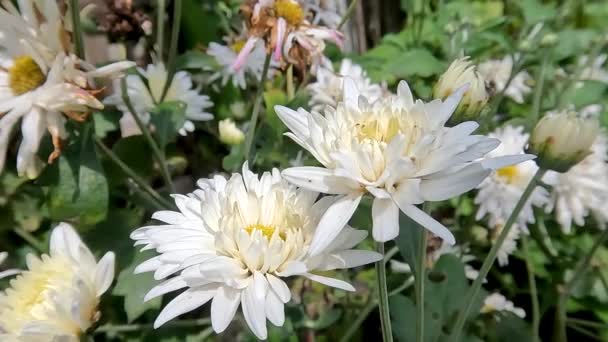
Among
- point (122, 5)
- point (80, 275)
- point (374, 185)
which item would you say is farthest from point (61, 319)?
point (122, 5)

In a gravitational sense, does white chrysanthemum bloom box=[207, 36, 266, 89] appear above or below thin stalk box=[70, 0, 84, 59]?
below

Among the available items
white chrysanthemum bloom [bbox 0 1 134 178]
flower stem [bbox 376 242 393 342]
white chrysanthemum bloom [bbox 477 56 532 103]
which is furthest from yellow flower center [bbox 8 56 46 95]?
white chrysanthemum bloom [bbox 477 56 532 103]

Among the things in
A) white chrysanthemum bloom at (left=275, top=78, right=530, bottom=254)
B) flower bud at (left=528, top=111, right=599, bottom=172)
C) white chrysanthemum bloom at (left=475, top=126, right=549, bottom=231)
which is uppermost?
white chrysanthemum bloom at (left=275, top=78, right=530, bottom=254)

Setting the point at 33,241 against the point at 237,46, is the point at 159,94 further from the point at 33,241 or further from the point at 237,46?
the point at 33,241

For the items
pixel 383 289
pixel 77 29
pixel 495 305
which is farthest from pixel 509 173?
pixel 77 29

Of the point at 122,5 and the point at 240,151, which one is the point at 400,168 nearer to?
the point at 240,151

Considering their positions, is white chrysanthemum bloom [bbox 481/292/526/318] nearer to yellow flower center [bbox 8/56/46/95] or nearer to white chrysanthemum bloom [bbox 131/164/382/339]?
white chrysanthemum bloom [bbox 131/164/382/339]

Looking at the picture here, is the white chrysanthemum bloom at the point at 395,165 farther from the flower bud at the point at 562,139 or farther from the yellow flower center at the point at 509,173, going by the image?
the yellow flower center at the point at 509,173

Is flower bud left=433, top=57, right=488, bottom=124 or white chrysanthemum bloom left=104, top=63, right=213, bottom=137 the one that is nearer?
flower bud left=433, top=57, right=488, bottom=124
